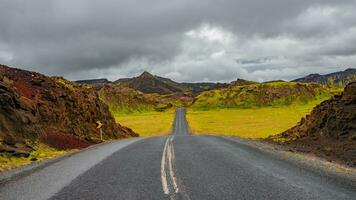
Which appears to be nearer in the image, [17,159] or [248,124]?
[17,159]

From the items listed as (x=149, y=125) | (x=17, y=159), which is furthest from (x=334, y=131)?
(x=149, y=125)

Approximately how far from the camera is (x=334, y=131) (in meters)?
25.1

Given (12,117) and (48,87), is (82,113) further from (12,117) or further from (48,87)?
(12,117)

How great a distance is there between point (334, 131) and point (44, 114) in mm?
21645

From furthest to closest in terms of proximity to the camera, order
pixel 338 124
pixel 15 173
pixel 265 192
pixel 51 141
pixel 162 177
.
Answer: pixel 51 141, pixel 338 124, pixel 15 173, pixel 162 177, pixel 265 192

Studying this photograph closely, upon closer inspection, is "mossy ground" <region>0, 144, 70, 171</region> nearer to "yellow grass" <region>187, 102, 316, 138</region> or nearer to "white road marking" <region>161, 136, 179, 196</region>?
"white road marking" <region>161, 136, 179, 196</region>

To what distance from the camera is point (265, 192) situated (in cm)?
1016

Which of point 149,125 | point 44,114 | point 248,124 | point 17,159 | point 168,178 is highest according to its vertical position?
point 44,114

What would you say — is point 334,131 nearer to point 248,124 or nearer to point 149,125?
point 248,124

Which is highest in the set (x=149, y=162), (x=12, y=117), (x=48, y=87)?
(x=48, y=87)

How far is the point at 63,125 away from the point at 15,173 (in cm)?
2100

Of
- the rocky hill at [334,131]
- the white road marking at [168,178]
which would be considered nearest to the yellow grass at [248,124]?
the rocky hill at [334,131]

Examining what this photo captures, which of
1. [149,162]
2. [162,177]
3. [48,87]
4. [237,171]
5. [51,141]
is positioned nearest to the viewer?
[162,177]

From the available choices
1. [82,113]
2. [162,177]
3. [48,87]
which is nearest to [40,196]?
[162,177]
